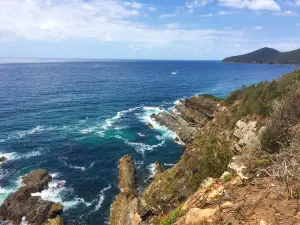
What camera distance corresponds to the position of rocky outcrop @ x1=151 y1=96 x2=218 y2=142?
6219cm

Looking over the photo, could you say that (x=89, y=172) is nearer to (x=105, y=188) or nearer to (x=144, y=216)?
(x=105, y=188)

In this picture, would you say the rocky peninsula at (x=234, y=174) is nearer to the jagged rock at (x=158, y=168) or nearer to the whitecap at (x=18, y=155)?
the jagged rock at (x=158, y=168)

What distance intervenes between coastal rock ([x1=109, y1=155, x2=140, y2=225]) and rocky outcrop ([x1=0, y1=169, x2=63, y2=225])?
822 cm

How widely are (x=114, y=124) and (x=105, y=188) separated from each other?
3011 cm

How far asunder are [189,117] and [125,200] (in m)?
38.8

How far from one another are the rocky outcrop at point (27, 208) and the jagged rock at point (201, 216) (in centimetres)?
2972

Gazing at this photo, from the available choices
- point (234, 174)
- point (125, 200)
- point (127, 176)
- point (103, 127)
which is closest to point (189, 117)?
point (103, 127)

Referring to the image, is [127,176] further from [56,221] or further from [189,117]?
[189,117]

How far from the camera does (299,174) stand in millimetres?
9430

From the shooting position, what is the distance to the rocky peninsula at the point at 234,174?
990cm

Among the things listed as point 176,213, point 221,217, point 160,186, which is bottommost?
point 160,186

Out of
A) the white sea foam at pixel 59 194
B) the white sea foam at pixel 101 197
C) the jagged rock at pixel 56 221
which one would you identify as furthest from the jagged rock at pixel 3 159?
the white sea foam at pixel 101 197

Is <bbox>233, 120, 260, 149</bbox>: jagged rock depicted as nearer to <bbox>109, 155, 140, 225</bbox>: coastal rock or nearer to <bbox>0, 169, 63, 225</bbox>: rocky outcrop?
<bbox>109, 155, 140, 225</bbox>: coastal rock

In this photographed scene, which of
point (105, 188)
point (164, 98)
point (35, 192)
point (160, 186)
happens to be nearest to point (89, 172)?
point (105, 188)
